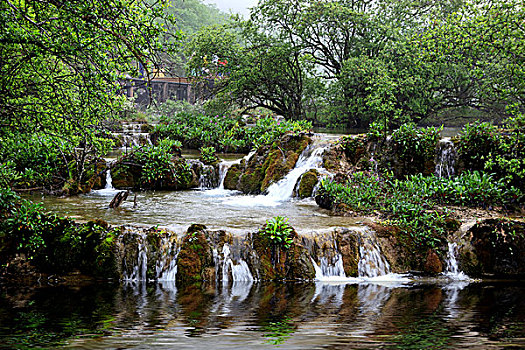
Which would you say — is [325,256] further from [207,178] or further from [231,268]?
[207,178]

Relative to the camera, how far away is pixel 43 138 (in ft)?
24.5

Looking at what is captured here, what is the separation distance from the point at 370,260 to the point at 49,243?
5.52m

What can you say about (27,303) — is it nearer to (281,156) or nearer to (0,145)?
(0,145)

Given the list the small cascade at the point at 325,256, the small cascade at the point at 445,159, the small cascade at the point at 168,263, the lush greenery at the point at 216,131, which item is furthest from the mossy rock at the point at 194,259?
the lush greenery at the point at 216,131

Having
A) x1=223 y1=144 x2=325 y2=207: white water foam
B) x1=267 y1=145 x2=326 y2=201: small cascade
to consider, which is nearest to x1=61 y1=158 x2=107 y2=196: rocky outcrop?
x1=223 y1=144 x2=325 y2=207: white water foam

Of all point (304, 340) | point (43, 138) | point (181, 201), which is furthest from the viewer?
point (181, 201)

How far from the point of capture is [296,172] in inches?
471

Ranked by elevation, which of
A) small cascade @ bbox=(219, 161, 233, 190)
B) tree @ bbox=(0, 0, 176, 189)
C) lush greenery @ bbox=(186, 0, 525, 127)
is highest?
lush greenery @ bbox=(186, 0, 525, 127)

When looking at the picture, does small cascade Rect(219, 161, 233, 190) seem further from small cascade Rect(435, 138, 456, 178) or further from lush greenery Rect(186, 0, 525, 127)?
lush greenery Rect(186, 0, 525, 127)

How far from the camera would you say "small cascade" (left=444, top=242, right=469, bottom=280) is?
6871mm

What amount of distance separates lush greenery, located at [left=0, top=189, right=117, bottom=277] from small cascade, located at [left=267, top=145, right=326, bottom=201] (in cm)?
582

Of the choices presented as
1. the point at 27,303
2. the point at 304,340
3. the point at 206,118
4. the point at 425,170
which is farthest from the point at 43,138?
the point at 206,118

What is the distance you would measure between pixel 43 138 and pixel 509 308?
8244 millimetres

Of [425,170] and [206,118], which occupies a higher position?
[206,118]
